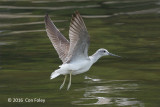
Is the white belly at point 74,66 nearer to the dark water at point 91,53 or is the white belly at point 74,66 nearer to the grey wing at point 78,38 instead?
the grey wing at point 78,38

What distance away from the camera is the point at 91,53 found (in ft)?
57.5

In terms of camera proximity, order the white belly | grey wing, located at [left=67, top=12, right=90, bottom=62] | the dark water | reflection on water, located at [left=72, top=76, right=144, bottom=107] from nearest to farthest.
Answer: grey wing, located at [left=67, top=12, right=90, bottom=62] < the white belly < reflection on water, located at [left=72, top=76, right=144, bottom=107] < the dark water

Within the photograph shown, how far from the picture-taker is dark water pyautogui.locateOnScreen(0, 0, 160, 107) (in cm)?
1233

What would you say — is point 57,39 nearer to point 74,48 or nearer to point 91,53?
point 74,48

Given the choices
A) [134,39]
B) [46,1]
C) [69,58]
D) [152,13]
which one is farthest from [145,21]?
[69,58]

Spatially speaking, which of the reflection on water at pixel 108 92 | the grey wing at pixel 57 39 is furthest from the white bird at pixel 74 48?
the reflection on water at pixel 108 92

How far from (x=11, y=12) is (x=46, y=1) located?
336 cm

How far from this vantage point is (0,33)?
68.8ft

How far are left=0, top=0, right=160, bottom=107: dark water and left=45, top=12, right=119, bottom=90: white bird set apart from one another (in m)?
0.86

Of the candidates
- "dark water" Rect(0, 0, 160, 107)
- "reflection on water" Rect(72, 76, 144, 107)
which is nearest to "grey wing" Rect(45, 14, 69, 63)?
"dark water" Rect(0, 0, 160, 107)

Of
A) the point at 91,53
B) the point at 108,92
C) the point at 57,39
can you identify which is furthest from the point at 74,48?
the point at 91,53

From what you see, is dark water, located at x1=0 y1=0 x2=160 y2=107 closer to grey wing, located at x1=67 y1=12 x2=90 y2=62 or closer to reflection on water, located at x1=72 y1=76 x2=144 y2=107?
reflection on water, located at x1=72 y1=76 x2=144 y2=107

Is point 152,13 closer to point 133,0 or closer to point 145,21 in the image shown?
point 145,21

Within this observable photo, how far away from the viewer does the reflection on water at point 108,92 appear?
11.8 m
